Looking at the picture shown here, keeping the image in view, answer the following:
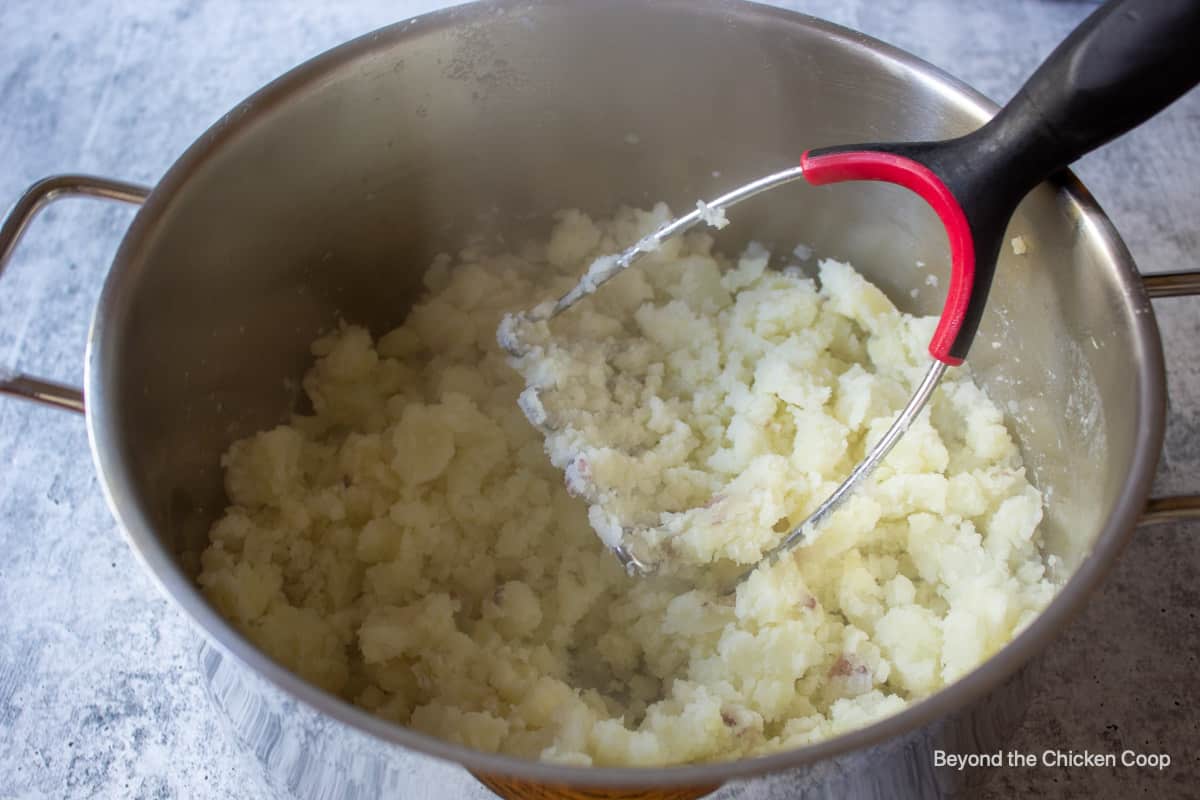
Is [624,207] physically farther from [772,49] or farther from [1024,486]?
[1024,486]

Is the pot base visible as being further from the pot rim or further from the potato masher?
the potato masher

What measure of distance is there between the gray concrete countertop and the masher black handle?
1.26ft

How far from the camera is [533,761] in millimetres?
559

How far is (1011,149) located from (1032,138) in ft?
0.06

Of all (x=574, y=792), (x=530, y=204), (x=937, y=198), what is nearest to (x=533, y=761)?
(x=574, y=792)

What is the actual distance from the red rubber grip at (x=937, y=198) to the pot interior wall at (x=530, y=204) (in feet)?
0.33

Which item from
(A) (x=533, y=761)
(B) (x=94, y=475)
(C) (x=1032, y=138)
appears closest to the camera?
(A) (x=533, y=761)

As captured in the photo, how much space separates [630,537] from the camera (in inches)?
37.2

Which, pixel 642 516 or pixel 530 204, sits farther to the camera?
pixel 530 204

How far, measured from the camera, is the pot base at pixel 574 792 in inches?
23.6

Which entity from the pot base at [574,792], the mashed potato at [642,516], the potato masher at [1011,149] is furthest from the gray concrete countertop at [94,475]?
the potato masher at [1011,149]

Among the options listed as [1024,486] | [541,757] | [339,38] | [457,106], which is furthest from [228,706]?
[339,38]

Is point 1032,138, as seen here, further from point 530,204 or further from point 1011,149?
point 530,204

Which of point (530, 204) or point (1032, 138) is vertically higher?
point (1032, 138)
